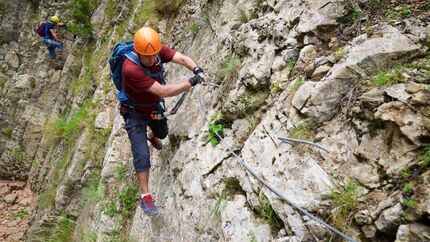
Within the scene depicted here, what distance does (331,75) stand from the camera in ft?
11.7

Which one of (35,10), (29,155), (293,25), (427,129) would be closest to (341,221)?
(427,129)

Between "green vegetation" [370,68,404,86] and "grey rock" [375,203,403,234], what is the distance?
43.0 inches

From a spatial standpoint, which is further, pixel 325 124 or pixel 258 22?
pixel 258 22

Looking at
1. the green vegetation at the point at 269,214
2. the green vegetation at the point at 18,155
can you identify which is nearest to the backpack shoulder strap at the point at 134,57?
the green vegetation at the point at 269,214

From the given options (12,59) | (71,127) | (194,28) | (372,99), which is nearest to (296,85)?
(372,99)

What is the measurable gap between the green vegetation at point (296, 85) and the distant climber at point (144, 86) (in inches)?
46.5

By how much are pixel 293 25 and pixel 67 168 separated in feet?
22.7

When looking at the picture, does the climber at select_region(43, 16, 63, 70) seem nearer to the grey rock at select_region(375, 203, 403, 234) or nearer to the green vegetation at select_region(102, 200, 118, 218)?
the green vegetation at select_region(102, 200, 118, 218)

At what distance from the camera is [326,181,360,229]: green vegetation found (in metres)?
2.84

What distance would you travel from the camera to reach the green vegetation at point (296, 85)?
3.92m

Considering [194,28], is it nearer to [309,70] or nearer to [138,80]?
[138,80]

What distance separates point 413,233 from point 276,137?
5.49ft

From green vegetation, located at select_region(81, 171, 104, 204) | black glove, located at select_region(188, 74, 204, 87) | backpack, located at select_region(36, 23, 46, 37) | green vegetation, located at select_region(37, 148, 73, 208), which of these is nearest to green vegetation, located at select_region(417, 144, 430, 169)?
black glove, located at select_region(188, 74, 204, 87)

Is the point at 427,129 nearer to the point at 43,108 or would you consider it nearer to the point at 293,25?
the point at 293,25
